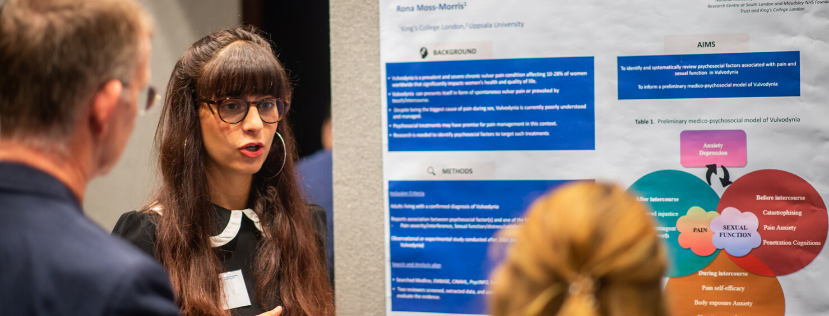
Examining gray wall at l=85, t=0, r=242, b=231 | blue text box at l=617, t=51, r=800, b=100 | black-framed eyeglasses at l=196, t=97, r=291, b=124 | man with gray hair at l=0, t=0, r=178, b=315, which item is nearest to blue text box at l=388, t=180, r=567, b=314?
blue text box at l=617, t=51, r=800, b=100

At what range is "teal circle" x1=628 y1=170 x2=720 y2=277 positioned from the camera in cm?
172

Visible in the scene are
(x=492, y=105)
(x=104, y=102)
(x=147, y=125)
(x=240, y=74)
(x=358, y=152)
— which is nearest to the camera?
(x=104, y=102)

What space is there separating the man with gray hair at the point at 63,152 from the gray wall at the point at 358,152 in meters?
1.10

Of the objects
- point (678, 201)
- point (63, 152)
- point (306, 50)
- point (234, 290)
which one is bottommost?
point (234, 290)

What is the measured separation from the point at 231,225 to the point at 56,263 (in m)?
0.92

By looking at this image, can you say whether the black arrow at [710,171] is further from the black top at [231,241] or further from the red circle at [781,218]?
the black top at [231,241]

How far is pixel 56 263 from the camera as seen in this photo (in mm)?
746

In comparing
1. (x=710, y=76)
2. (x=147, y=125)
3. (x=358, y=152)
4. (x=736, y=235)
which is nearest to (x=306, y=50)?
(x=147, y=125)

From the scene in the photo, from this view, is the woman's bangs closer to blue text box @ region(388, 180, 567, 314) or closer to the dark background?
blue text box @ region(388, 180, 567, 314)

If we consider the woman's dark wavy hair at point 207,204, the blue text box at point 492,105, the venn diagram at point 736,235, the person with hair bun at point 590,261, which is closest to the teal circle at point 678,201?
the venn diagram at point 736,235

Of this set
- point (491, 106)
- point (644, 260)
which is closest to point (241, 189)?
point (491, 106)

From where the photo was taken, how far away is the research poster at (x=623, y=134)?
5.46 ft

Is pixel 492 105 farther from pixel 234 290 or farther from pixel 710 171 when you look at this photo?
pixel 234 290

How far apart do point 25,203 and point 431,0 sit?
4.54 ft
